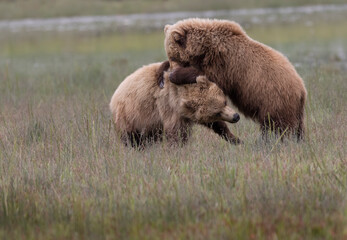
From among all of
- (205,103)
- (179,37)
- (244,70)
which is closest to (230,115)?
(205,103)

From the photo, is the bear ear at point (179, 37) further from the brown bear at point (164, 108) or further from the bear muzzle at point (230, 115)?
the bear muzzle at point (230, 115)

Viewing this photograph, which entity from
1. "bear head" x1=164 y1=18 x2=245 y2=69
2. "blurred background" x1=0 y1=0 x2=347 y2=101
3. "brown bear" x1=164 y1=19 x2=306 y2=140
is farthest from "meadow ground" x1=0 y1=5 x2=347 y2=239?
"blurred background" x1=0 y1=0 x2=347 y2=101

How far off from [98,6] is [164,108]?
3070 cm

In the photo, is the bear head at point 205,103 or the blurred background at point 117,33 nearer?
the bear head at point 205,103

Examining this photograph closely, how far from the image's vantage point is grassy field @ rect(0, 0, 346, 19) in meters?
33.6


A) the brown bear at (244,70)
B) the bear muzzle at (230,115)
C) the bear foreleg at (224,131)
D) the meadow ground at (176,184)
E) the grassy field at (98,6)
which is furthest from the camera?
the grassy field at (98,6)

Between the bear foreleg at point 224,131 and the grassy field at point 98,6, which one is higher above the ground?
the bear foreleg at point 224,131

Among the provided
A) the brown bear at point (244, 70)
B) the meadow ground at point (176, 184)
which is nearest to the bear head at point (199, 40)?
the brown bear at point (244, 70)

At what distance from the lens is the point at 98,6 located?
35.5m

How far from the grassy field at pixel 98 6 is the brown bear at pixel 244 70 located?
90.1 feet

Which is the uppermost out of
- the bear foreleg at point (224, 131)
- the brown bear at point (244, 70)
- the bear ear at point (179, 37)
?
the bear ear at point (179, 37)

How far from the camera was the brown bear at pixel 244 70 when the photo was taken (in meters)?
5.49

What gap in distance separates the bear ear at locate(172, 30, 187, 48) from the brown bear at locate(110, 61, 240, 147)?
0.91 feet

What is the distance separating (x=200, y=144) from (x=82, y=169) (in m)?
1.26
